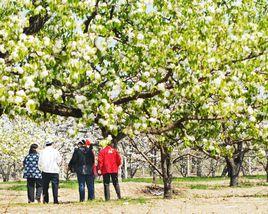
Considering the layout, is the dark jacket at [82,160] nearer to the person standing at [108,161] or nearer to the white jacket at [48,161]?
the person standing at [108,161]

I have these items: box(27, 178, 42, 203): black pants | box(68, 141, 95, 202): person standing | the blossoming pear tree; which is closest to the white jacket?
box(68, 141, 95, 202): person standing

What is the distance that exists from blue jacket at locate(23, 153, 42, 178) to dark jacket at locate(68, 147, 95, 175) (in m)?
1.31

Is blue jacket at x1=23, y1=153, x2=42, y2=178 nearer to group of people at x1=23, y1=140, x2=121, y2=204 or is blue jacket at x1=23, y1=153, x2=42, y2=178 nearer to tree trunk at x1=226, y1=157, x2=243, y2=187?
group of people at x1=23, y1=140, x2=121, y2=204

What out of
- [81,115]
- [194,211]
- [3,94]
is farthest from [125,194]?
[3,94]

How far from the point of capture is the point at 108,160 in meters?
21.3

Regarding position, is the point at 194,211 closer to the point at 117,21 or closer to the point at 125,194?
the point at 117,21

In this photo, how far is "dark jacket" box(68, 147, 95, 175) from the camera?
21453 mm

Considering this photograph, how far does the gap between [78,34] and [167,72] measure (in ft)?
8.04

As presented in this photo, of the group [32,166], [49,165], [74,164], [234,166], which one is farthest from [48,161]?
[234,166]

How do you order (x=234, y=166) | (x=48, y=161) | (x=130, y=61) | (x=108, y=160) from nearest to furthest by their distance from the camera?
(x=130, y=61)
(x=48, y=161)
(x=108, y=160)
(x=234, y=166)

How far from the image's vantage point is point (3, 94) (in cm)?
1127

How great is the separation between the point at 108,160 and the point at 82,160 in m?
0.99

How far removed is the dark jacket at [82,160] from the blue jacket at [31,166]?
1.31 metres

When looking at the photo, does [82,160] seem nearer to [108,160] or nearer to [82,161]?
[82,161]
